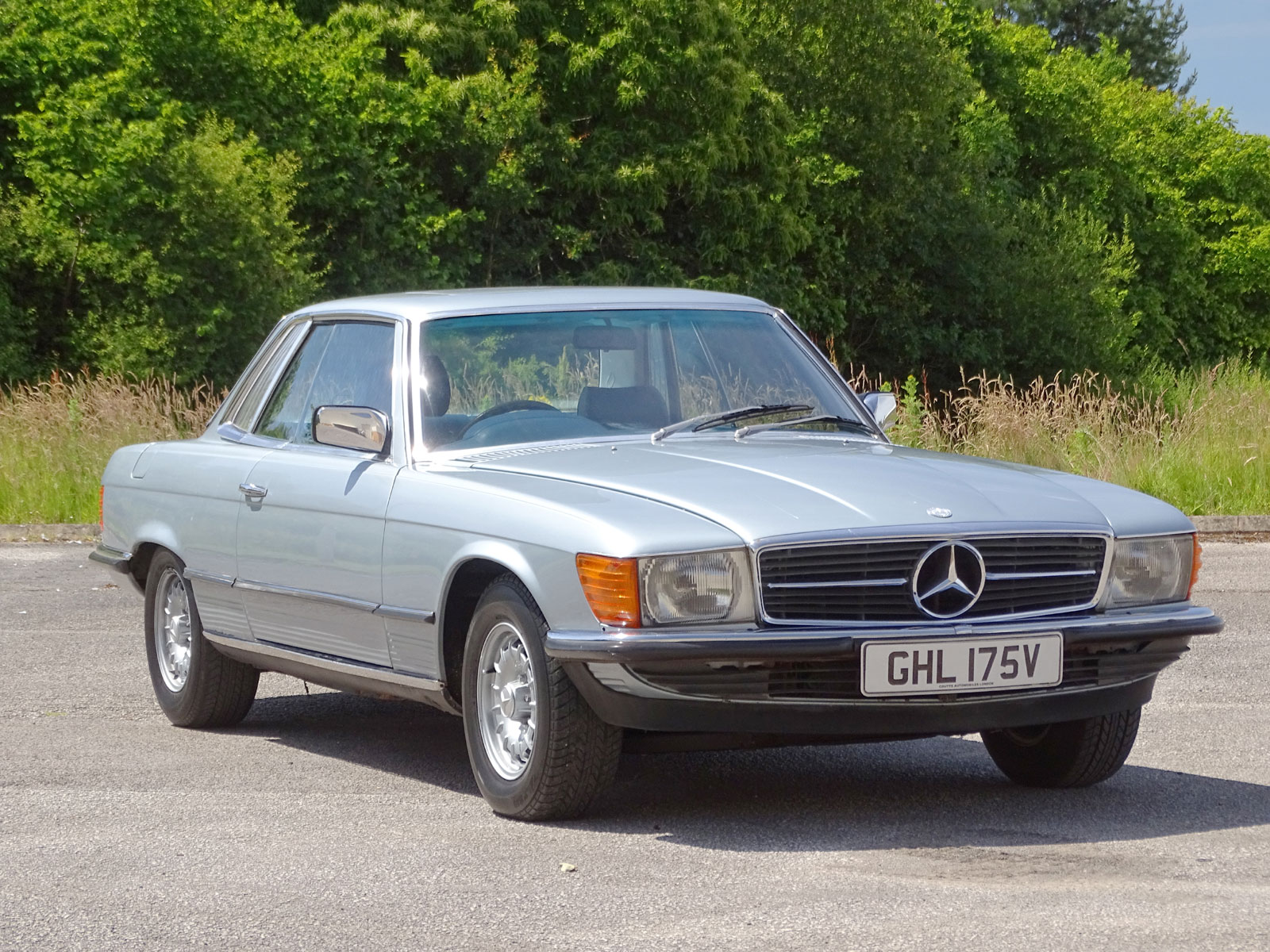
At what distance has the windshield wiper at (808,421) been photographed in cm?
652

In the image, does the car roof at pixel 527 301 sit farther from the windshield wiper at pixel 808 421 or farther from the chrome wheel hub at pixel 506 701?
the chrome wheel hub at pixel 506 701

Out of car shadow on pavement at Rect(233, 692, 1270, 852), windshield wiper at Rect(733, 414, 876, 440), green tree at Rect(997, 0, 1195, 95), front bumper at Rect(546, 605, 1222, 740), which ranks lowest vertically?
car shadow on pavement at Rect(233, 692, 1270, 852)

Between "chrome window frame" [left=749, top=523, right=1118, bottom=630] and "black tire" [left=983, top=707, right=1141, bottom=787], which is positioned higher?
"chrome window frame" [left=749, top=523, right=1118, bottom=630]

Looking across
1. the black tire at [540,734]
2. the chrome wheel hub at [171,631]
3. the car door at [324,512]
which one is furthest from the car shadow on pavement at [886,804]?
the chrome wheel hub at [171,631]

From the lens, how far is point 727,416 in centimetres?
662

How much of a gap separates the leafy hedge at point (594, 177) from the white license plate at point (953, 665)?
29348 millimetres

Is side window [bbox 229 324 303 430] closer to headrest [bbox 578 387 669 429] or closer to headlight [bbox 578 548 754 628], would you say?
headrest [bbox 578 387 669 429]

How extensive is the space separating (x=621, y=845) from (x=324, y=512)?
5.91 feet

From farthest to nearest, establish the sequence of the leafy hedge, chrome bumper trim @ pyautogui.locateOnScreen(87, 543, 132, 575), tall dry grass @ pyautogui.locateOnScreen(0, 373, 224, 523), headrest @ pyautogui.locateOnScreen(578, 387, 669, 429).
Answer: the leafy hedge, tall dry grass @ pyautogui.locateOnScreen(0, 373, 224, 523), chrome bumper trim @ pyautogui.locateOnScreen(87, 543, 132, 575), headrest @ pyautogui.locateOnScreen(578, 387, 669, 429)

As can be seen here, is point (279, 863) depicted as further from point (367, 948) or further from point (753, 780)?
point (753, 780)

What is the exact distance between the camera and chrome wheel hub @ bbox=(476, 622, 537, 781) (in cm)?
562

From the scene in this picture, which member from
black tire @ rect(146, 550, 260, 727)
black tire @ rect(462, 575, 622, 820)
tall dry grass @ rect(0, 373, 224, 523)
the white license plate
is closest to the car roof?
black tire @ rect(146, 550, 260, 727)

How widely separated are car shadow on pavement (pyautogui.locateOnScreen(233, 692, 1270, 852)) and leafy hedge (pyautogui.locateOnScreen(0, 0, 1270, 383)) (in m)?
27.6

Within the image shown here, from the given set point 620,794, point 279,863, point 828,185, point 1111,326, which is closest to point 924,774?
point 620,794
